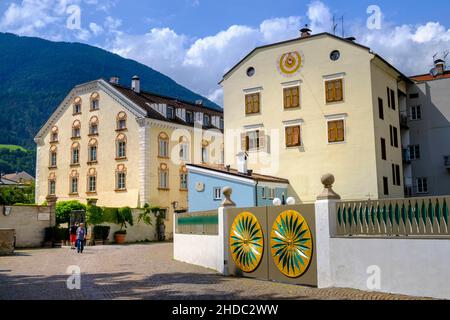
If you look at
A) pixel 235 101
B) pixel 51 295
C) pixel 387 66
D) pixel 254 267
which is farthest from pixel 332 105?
pixel 51 295

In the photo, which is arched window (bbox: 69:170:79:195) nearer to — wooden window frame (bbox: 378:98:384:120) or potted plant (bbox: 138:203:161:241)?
potted plant (bbox: 138:203:161:241)

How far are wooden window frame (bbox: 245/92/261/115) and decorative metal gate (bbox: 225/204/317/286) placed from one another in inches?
830

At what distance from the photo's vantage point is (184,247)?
21.2m

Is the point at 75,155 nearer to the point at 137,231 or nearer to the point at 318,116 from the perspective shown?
the point at 137,231

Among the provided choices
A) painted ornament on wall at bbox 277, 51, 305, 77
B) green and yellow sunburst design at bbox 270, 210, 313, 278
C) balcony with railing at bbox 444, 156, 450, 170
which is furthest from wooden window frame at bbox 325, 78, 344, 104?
green and yellow sunburst design at bbox 270, 210, 313, 278

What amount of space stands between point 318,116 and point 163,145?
15997mm

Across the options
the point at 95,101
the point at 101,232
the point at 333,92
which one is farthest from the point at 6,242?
the point at 95,101

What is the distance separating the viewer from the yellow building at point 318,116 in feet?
108

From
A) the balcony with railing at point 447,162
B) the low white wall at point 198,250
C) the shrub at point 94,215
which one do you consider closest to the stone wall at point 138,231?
the shrub at point 94,215

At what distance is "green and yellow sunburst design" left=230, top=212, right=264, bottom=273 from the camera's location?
1531cm

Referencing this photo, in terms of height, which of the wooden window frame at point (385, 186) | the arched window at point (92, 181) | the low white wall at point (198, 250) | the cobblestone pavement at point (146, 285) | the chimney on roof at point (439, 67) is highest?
the chimney on roof at point (439, 67)

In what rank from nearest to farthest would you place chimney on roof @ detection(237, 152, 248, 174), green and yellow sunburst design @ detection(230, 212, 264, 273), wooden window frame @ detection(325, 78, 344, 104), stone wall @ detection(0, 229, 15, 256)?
1. green and yellow sunburst design @ detection(230, 212, 264, 273)
2. stone wall @ detection(0, 229, 15, 256)
3. wooden window frame @ detection(325, 78, 344, 104)
4. chimney on roof @ detection(237, 152, 248, 174)

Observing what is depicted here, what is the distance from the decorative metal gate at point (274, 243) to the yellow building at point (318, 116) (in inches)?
715

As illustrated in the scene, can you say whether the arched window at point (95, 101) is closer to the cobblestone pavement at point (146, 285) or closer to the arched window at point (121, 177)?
the arched window at point (121, 177)
